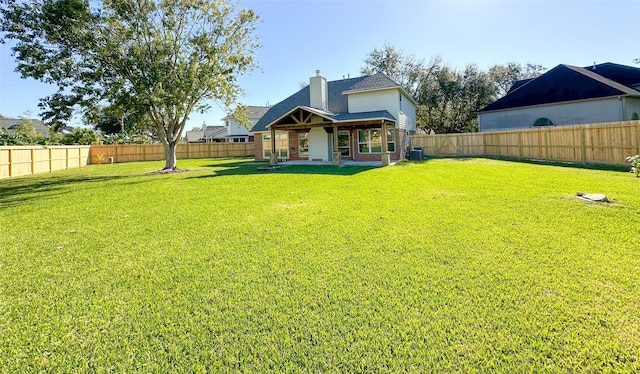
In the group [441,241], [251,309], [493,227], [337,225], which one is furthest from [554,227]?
[251,309]

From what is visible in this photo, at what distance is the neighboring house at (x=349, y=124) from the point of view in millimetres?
19047

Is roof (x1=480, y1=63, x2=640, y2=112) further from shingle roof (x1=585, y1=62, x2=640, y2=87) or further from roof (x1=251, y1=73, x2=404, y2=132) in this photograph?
roof (x1=251, y1=73, x2=404, y2=132)

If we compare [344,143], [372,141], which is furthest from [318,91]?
[372,141]

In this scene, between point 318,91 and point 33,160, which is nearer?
point 33,160

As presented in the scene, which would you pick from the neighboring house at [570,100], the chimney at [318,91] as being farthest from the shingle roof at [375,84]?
the neighboring house at [570,100]

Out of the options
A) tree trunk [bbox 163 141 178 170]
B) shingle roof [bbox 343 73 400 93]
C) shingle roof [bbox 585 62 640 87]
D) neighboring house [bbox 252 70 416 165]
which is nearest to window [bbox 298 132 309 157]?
neighboring house [bbox 252 70 416 165]

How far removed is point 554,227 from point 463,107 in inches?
1233

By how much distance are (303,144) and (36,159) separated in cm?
1628

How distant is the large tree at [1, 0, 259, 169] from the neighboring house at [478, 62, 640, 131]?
20.7 metres

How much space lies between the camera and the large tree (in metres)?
13.6

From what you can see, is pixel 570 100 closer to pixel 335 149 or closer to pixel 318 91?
pixel 335 149

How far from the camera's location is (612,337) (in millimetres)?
2463

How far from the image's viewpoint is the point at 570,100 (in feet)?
68.8

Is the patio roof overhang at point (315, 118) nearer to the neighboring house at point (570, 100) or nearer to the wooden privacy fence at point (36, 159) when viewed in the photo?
the neighboring house at point (570, 100)
